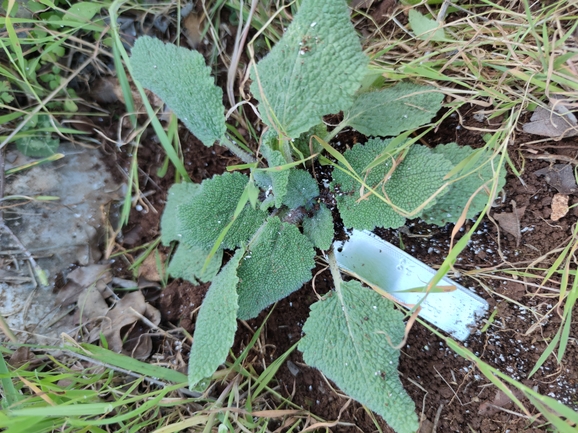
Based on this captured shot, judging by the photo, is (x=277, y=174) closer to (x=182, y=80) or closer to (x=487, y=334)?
(x=182, y=80)

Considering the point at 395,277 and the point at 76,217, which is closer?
the point at 395,277

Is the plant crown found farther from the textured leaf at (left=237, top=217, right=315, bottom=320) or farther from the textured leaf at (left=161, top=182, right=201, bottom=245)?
the textured leaf at (left=161, top=182, right=201, bottom=245)

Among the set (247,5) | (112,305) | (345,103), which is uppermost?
(247,5)

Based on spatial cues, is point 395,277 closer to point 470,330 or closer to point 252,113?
point 470,330

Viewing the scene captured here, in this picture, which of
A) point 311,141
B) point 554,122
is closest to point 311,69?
point 311,141

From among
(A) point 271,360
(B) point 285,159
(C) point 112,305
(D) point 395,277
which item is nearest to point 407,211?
(D) point 395,277

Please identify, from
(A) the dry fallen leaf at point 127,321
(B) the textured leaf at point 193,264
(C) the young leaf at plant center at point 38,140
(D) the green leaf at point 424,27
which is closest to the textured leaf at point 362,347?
(B) the textured leaf at point 193,264
